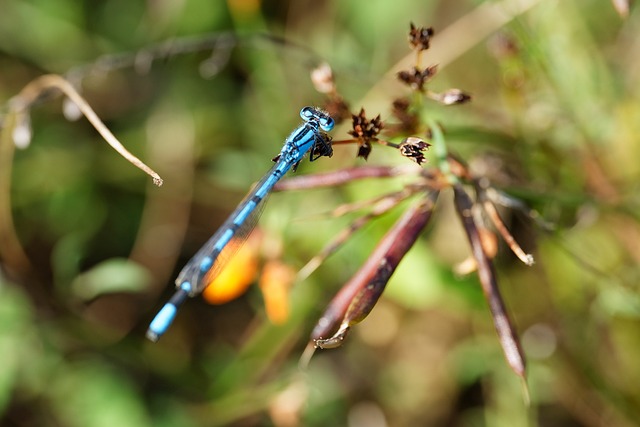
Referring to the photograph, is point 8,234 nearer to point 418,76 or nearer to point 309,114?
point 309,114

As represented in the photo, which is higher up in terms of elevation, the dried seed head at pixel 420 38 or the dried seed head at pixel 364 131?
the dried seed head at pixel 420 38

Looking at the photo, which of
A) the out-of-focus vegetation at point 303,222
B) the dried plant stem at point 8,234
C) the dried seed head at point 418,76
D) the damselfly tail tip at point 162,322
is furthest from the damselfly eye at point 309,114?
the dried plant stem at point 8,234

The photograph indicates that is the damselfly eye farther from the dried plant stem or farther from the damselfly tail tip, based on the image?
the dried plant stem

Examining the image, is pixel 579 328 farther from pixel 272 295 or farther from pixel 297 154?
pixel 297 154

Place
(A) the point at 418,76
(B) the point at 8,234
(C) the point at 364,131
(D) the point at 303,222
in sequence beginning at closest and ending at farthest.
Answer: (C) the point at 364,131 < (A) the point at 418,76 < (D) the point at 303,222 < (B) the point at 8,234

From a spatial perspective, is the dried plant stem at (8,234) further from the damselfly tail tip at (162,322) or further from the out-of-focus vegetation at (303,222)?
the damselfly tail tip at (162,322)

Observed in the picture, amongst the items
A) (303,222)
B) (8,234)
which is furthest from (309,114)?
(8,234)

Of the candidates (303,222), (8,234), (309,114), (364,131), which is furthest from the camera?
(8,234)

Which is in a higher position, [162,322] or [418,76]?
[418,76]

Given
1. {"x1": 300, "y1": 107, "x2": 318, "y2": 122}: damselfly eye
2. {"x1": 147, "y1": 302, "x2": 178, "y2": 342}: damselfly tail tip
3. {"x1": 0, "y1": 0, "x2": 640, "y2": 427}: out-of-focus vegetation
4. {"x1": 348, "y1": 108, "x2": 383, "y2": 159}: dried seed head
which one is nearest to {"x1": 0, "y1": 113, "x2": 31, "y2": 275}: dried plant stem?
{"x1": 0, "y1": 0, "x2": 640, "y2": 427}: out-of-focus vegetation
